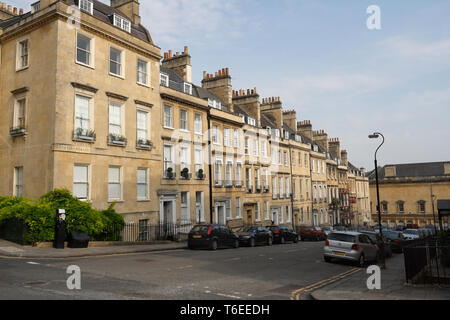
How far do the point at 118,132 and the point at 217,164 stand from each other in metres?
11.9

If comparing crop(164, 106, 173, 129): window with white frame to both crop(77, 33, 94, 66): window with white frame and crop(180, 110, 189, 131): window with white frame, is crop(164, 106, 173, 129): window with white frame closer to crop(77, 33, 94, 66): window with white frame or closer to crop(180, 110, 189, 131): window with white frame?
crop(180, 110, 189, 131): window with white frame

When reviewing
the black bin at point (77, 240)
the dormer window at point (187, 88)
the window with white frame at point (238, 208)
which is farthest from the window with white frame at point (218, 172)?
the black bin at point (77, 240)

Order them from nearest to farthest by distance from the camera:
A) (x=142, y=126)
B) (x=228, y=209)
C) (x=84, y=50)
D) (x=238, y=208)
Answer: (x=84, y=50), (x=142, y=126), (x=228, y=209), (x=238, y=208)

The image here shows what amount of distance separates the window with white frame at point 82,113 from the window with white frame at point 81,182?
2.13 m

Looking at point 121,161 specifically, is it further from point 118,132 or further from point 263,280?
point 263,280

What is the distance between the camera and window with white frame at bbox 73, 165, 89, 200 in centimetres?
2111

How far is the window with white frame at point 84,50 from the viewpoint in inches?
869

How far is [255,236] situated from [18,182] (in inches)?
616

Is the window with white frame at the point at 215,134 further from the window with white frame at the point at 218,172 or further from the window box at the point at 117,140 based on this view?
the window box at the point at 117,140

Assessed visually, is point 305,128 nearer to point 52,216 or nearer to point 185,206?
point 185,206

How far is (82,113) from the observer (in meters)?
21.8

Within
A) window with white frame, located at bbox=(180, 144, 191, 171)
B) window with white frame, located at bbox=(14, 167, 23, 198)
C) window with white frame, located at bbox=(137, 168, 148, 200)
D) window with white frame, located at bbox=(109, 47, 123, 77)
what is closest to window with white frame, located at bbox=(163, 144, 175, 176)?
window with white frame, located at bbox=(180, 144, 191, 171)

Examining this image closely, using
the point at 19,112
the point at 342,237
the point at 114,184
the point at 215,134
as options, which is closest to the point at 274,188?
the point at 215,134

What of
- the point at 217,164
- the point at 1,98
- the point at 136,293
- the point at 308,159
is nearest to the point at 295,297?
the point at 136,293
